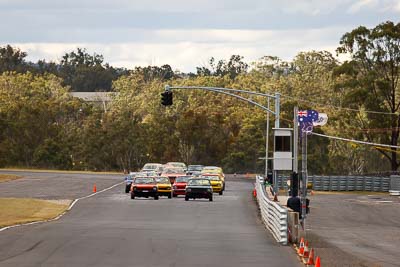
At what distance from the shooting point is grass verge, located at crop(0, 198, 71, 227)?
4025cm

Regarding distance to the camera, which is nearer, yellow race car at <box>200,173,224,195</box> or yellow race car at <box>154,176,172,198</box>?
yellow race car at <box>154,176,172,198</box>

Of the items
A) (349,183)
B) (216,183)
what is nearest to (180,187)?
(216,183)

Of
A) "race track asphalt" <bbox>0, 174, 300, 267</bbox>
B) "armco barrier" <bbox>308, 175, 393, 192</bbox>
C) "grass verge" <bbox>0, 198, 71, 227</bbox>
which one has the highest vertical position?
"armco barrier" <bbox>308, 175, 393, 192</bbox>

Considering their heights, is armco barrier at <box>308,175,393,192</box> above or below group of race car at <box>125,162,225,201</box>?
above

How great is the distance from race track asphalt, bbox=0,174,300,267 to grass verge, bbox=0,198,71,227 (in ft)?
3.85

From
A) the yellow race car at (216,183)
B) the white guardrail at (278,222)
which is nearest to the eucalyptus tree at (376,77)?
the yellow race car at (216,183)

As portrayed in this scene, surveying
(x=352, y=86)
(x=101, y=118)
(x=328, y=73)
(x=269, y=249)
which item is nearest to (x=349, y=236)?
(x=269, y=249)

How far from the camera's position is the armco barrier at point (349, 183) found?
8556 cm

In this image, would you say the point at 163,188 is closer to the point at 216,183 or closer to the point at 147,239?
the point at 216,183

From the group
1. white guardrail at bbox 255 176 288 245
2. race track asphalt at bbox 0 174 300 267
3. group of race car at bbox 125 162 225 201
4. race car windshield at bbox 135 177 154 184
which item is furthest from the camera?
race car windshield at bbox 135 177 154 184

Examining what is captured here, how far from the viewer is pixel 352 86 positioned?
93875 mm

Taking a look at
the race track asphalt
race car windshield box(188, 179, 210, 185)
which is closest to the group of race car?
race car windshield box(188, 179, 210, 185)

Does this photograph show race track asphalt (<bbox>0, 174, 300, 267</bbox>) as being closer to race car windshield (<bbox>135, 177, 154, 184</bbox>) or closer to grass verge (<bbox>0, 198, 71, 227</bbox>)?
grass verge (<bbox>0, 198, 71, 227</bbox>)

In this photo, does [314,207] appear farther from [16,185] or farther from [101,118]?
[101,118]
